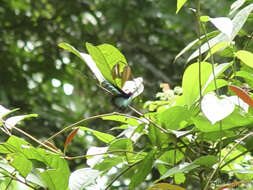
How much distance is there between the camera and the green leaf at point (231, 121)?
1.14 ft

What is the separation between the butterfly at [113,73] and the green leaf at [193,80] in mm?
42

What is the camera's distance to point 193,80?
37 cm

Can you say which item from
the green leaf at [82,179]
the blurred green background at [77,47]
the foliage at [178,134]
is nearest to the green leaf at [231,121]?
the foliage at [178,134]

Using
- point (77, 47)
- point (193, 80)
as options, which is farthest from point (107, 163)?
point (77, 47)

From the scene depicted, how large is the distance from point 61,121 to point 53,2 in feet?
2.47

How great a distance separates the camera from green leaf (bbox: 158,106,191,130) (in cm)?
37

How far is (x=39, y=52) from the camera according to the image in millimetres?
2033

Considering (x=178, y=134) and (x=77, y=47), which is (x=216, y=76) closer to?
(x=178, y=134)

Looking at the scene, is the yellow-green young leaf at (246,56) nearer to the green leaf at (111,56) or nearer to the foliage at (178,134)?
the foliage at (178,134)

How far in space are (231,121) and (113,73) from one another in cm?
11

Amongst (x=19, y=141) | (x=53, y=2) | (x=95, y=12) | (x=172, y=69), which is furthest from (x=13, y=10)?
(x=19, y=141)

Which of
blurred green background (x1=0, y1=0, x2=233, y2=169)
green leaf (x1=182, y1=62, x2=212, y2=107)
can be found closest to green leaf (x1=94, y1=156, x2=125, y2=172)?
green leaf (x1=182, y1=62, x2=212, y2=107)

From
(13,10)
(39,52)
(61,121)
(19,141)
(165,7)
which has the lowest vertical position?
(19,141)

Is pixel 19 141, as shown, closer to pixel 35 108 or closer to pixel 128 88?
pixel 128 88
